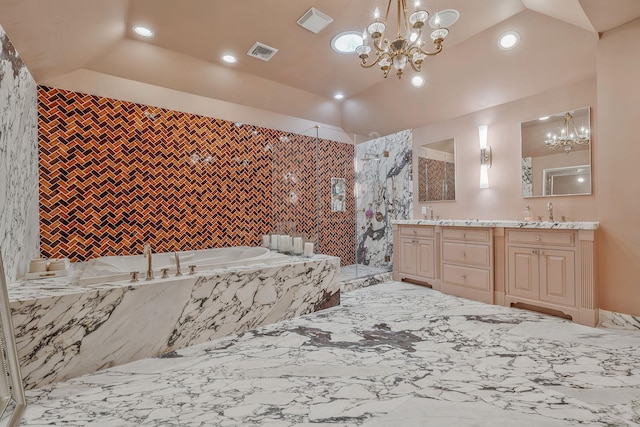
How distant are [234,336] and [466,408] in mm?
1710

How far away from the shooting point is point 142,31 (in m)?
2.97

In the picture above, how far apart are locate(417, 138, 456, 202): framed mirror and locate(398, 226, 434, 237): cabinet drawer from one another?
59 centimetres

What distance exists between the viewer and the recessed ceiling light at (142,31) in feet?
9.57

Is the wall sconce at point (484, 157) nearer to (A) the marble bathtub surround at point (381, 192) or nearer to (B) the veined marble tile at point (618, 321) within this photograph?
(A) the marble bathtub surround at point (381, 192)

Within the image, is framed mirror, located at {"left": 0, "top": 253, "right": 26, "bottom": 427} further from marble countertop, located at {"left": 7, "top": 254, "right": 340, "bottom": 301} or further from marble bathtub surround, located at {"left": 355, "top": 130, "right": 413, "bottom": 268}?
marble bathtub surround, located at {"left": 355, "top": 130, "right": 413, "bottom": 268}

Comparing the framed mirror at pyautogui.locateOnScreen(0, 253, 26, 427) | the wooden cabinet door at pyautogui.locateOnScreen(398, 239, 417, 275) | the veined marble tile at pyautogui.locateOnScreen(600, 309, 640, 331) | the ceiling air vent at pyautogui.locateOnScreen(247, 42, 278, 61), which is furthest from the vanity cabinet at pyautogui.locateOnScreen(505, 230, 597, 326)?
the framed mirror at pyautogui.locateOnScreen(0, 253, 26, 427)

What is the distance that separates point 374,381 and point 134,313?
1.63 metres

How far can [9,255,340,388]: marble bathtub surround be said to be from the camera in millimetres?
1723

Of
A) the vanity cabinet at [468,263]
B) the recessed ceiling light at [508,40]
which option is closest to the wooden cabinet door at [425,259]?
the vanity cabinet at [468,263]

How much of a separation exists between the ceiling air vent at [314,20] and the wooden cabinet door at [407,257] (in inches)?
111

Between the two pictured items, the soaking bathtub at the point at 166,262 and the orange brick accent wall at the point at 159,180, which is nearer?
the soaking bathtub at the point at 166,262

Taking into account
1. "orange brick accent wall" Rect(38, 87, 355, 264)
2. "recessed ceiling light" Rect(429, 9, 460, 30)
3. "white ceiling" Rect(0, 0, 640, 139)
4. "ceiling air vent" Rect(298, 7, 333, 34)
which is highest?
"recessed ceiling light" Rect(429, 9, 460, 30)

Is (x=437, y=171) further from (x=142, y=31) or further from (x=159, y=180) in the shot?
(x=142, y=31)

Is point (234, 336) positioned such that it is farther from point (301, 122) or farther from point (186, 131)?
point (301, 122)
